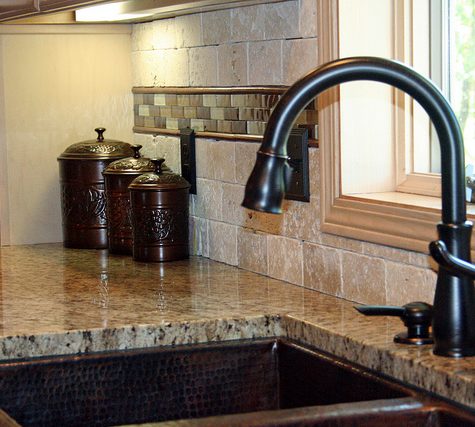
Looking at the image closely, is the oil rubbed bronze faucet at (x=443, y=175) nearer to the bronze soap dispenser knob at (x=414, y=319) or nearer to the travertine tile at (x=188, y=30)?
the bronze soap dispenser knob at (x=414, y=319)

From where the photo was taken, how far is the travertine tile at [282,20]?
86.5 inches

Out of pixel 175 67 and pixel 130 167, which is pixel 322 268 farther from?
pixel 175 67

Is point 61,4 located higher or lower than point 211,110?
higher

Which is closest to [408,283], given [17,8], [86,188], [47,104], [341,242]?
[341,242]

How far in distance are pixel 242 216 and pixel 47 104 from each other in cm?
84

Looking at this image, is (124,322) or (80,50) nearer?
(124,322)

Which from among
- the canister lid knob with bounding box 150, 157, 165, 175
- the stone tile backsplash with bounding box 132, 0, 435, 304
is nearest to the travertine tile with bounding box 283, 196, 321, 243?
the stone tile backsplash with bounding box 132, 0, 435, 304

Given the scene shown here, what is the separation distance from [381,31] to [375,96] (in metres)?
0.12

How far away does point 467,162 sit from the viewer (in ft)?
6.41

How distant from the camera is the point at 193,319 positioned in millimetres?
1918

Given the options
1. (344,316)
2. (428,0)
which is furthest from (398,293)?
(428,0)

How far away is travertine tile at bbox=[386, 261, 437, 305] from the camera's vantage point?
185cm

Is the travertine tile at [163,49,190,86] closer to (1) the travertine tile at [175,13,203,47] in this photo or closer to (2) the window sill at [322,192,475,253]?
(1) the travertine tile at [175,13,203,47]

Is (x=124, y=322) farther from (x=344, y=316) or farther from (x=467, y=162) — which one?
(x=467, y=162)
